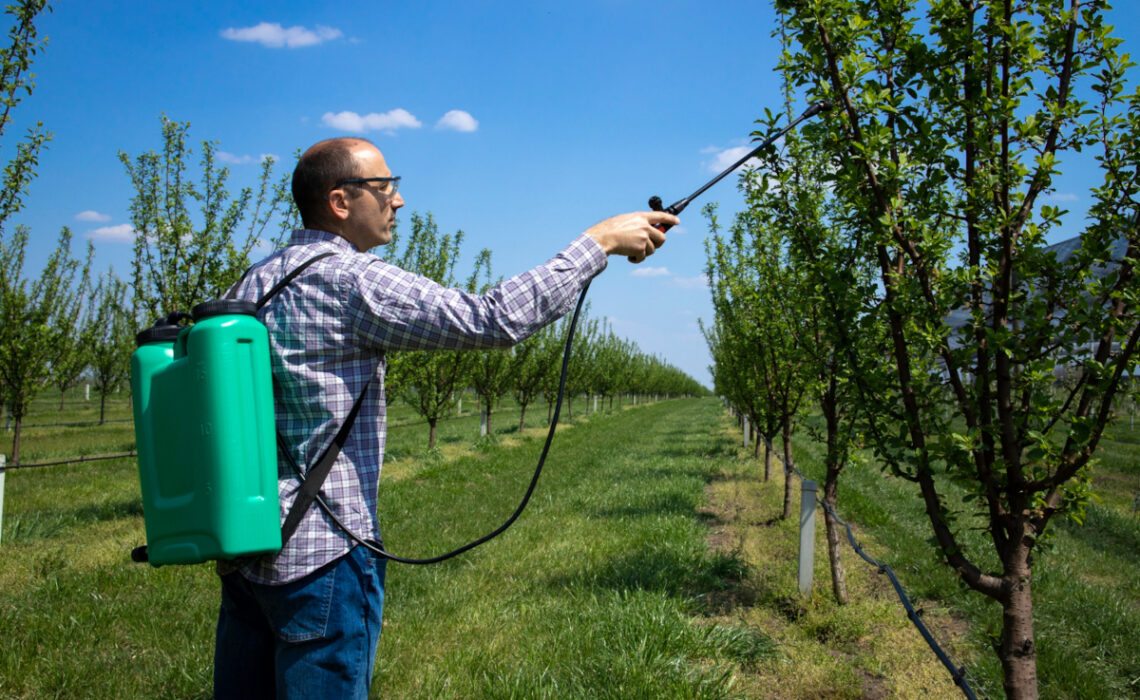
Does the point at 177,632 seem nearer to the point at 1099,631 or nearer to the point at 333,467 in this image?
the point at 333,467

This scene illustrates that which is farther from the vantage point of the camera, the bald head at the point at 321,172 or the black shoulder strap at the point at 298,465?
the bald head at the point at 321,172

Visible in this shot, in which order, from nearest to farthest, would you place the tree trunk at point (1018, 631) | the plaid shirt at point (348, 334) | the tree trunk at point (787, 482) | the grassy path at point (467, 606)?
the plaid shirt at point (348, 334), the tree trunk at point (1018, 631), the grassy path at point (467, 606), the tree trunk at point (787, 482)

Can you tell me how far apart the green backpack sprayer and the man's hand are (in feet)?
1.01

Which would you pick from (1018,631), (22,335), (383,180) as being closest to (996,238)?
(1018,631)

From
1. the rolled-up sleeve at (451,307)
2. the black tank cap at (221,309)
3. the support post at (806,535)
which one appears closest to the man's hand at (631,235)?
the rolled-up sleeve at (451,307)

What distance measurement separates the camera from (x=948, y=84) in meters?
2.46

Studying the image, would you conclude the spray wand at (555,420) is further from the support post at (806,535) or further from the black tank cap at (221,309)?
the support post at (806,535)

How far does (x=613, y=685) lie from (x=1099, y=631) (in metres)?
3.54

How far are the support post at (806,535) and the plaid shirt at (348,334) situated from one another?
3797 mm

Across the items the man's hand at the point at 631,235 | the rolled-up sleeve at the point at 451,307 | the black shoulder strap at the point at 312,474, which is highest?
the man's hand at the point at 631,235

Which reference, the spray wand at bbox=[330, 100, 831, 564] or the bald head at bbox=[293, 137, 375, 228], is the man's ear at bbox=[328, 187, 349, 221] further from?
the spray wand at bbox=[330, 100, 831, 564]

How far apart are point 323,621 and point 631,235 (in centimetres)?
116

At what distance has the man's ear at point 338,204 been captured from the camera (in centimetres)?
176

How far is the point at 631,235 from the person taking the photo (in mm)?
1687
